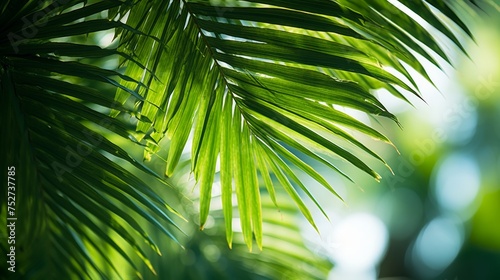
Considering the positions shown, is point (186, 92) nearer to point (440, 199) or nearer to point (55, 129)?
point (55, 129)

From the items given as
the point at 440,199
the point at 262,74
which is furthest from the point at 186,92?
the point at 440,199

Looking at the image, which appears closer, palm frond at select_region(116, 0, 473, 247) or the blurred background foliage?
palm frond at select_region(116, 0, 473, 247)

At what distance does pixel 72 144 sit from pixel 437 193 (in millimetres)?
7141

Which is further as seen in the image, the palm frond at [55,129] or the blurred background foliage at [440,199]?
the blurred background foliage at [440,199]

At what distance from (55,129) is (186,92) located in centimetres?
15

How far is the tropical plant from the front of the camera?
1.96 ft

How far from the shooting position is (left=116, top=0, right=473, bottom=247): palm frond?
60cm

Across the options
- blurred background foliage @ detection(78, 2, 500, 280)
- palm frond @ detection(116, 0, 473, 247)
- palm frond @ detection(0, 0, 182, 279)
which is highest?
blurred background foliage @ detection(78, 2, 500, 280)

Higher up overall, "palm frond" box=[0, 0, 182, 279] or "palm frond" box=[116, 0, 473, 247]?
"palm frond" box=[116, 0, 473, 247]

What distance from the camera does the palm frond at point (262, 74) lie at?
603 millimetres

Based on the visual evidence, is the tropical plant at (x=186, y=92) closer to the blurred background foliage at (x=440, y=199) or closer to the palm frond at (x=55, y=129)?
the palm frond at (x=55, y=129)

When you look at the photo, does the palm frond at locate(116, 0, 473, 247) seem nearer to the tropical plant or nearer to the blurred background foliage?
the tropical plant

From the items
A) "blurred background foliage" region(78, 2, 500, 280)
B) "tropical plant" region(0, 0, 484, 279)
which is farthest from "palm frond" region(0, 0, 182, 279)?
"blurred background foliage" region(78, 2, 500, 280)

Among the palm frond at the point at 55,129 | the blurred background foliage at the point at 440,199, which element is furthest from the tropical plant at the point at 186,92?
the blurred background foliage at the point at 440,199
